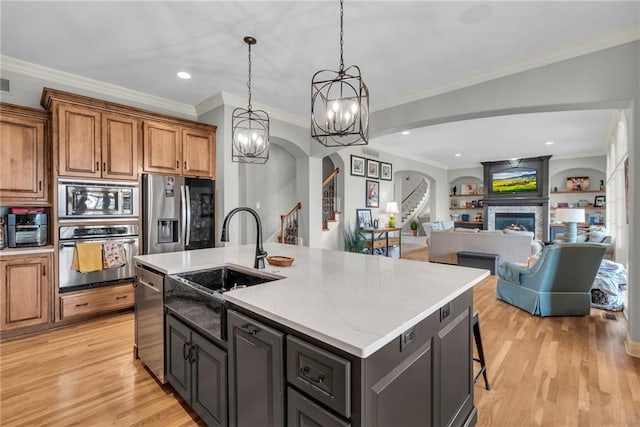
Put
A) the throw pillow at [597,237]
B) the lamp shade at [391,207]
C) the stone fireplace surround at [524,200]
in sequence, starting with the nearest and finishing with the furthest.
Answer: the throw pillow at [597,237]
the lamp shade at [391,207]
the stone fireplace surround at [524,200]

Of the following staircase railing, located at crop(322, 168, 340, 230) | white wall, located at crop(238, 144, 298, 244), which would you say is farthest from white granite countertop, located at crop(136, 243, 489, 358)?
staircase railing, located at crop(322, 168, 340, 230)

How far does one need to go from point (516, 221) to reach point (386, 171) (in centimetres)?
521

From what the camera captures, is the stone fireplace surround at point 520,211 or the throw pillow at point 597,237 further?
the stone fireplace surround at point 520,211

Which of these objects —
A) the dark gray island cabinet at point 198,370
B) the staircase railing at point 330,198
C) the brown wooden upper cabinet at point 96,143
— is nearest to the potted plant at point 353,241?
the staircase railing at point 330,198

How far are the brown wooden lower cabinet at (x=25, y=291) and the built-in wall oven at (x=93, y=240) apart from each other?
0.45 feet

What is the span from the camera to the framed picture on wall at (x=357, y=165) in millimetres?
7082

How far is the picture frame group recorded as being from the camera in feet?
23.5

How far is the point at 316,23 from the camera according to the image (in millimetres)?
2523

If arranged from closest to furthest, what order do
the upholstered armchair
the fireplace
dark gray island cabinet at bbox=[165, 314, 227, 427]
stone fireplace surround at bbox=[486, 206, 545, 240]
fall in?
dark gray island cabinet at bbox=[165, 314, 227, 427], the upholstered armchair, stone fireplace surround at bbox=[486, 206, 545, 240], the fireplace

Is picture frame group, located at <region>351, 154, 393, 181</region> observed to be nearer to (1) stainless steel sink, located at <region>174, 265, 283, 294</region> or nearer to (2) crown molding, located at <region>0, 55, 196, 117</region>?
(2) crown molding, located at <region>0, 55, 196, 117</region>

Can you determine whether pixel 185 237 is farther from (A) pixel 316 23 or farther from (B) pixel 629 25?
(B) pixel 629 25

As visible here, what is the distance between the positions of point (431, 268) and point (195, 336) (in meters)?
1.48

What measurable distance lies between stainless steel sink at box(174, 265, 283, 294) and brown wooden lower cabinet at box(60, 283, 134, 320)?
206 cm

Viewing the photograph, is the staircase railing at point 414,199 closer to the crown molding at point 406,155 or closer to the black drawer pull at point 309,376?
the crown molding at point 406,155
